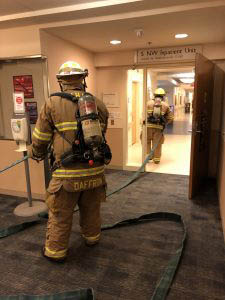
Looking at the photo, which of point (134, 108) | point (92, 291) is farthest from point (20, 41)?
point (134, 108)

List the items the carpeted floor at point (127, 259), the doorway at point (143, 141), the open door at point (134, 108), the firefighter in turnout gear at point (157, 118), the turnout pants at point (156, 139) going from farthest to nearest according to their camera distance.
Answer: the open door at point (134, 108)
the turnout pants at point (156, 139)
the firefighter in turnout gear at point (157, 118)
the doorway at point (143, 141)
the carpeted floor at point (127, 259)

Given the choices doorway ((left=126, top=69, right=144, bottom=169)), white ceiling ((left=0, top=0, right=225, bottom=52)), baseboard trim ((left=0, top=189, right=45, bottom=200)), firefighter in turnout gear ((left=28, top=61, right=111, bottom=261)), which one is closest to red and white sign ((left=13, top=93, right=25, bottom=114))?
white ceiling ((left=0, top=0, right=225, bottom=52))

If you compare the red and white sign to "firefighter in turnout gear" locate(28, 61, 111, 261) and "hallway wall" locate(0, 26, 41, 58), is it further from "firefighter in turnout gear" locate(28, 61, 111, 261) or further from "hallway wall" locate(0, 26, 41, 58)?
"firefighter in turnout gear" locate(28, 61, 111, 261)

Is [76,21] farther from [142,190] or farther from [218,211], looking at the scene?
[218,211]

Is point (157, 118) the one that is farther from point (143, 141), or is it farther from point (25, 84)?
point (25, 84)

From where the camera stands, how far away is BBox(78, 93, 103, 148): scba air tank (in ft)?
5.93

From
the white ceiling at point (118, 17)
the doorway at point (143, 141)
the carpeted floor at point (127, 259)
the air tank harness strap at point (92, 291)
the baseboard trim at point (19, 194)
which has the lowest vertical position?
the carpeted floor at point (127, 259)

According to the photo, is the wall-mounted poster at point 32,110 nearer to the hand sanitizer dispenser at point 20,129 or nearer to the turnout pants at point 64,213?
the hand sanitizer dispenser at point 20,129

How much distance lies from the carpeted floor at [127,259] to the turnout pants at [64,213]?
0.57ft

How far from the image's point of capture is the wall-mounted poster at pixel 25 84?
327 cm

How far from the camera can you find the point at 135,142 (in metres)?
7.52

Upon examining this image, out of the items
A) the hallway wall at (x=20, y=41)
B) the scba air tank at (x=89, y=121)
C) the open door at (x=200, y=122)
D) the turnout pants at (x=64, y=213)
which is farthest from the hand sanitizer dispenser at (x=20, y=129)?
the open door at (x=200, y=122)

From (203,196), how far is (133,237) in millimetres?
1565

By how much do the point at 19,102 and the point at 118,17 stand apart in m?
1.52
